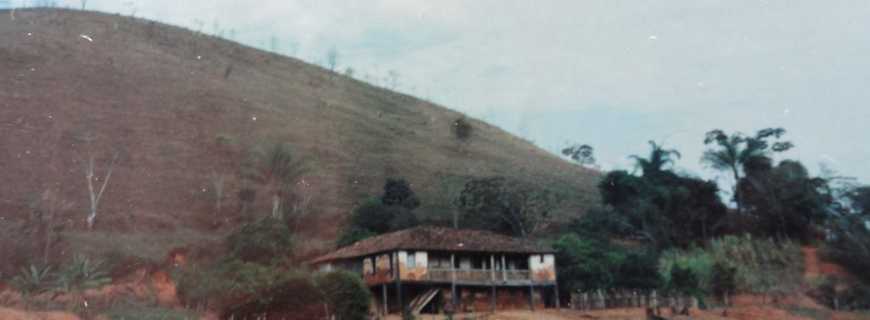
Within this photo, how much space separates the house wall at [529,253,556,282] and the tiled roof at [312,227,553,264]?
1.19 ft

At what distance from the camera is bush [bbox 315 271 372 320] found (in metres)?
30.7

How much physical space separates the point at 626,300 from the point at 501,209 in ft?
44.6

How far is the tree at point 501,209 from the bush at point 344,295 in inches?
911

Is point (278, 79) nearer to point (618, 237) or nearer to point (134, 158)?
point (134, 158)

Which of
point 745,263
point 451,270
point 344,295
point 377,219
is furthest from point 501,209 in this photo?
point 344,295

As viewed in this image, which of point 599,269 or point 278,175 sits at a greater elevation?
point 278,175

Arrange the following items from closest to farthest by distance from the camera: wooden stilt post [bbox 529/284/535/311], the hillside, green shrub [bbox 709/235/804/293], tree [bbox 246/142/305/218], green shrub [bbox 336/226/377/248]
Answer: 1. wooden stilt post [bbox 529/284/535/311]
2. green shrub [bbox 709/235/804/293]
3. green shrub [bbox 336/226/377/248]
4. the hillside
5. tree [bbox 246/142/305/218]

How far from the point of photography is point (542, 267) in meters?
41.1

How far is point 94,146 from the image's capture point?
60.7 metres

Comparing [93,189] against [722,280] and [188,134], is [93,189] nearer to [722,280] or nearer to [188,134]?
[188,134]

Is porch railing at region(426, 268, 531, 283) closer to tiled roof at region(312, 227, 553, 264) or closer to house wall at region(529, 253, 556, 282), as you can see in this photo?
house wall at region(529, 253, 556, 282)

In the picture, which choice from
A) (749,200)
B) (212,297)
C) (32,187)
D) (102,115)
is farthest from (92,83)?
(749,200)

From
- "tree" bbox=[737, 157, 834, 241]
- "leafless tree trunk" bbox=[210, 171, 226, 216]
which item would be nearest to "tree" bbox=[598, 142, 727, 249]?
"tree" bbox=[737, 157, 834, 241]

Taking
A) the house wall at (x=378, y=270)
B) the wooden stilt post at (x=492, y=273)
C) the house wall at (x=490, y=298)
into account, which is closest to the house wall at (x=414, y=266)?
the house wall at (x=378, y=270)
